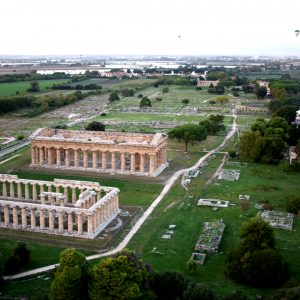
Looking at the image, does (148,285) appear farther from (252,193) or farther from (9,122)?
(9,122)

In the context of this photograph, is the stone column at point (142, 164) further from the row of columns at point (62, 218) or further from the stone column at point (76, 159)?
the row of columns at point (62, 218)

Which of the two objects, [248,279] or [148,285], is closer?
[148,285]

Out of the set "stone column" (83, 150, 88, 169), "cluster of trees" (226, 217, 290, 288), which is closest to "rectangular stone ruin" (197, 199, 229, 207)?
"cluster of trees" (226, 217, 290, 288)

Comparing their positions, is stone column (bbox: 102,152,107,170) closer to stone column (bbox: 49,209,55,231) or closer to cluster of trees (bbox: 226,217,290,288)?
stone column (bbox: 49,209,55,231)

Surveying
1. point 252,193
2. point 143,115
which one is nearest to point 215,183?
point 252,193

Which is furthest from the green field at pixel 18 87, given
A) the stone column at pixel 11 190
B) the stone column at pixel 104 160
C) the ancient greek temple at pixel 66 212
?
the ancient greek temple at pixel 66 212

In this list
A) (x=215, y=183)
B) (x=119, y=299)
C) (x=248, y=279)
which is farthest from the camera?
(x=215, y=183)

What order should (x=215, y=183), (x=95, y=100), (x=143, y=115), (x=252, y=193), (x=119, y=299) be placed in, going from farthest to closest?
(x=95, y=100) < (x=143, y=115) < (x=215, y=183) < (x=252, y=193) < (x=119, y=299)
